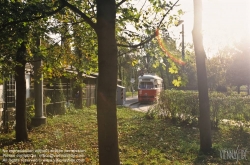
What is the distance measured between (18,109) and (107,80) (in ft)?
21.6

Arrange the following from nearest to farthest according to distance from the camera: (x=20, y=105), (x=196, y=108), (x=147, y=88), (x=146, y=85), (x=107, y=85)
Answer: (x=107, y=85)
(x=20, y=105)
(x=196, y=108)
(x=147, y=88)
(x=146, y=85)

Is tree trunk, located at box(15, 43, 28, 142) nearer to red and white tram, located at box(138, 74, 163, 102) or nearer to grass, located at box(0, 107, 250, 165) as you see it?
grass, located at box(0, 107, 250, 165)

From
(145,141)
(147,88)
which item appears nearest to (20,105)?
(145,141)

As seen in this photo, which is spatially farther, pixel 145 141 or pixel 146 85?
pixel 146 85

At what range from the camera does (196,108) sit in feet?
44.1

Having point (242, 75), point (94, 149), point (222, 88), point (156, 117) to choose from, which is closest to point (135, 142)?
point (94, 149)

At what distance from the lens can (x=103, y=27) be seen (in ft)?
13.9

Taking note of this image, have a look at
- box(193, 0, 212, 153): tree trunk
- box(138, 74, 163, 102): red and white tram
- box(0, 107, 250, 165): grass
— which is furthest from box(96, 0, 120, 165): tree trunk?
box(138, 74, 163, 102): red and white tram

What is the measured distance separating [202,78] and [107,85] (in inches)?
213

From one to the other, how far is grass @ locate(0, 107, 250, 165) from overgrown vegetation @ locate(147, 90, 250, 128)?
1.51 ft

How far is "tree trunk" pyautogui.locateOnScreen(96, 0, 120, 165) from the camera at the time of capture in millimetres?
4188

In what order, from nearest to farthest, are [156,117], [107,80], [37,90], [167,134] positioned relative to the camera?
[107,80] → [167,134] → [37,90] → [156,117]

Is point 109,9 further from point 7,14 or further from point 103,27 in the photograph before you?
point 7,14

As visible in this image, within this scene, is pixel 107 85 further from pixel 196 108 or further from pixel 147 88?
pixel 147 88
